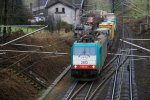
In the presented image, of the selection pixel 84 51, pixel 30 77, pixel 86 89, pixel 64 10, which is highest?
pixel 64 10

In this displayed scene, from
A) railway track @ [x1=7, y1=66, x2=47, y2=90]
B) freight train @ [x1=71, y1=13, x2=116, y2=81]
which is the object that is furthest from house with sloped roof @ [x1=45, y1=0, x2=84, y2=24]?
railway track @ [x1=7, y1=66, x2=47, y2=90]

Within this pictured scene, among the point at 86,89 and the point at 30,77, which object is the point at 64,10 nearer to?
the point at 86,89

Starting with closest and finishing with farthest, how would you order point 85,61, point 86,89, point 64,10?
point 86,89
point 85,61
point 64,10

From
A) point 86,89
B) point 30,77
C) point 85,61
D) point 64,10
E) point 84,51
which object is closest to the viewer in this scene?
point 30,77

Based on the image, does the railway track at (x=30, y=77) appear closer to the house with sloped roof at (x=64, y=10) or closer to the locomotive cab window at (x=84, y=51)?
the locomotive cab window at (x=84, y=51)

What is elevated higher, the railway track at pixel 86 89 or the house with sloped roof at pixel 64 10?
the house with sloped roof at pixel 64 10

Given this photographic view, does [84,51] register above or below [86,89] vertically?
above

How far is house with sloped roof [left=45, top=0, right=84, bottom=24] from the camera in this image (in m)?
66.7

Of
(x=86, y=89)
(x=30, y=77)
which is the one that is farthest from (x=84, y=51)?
(x=30, y=77)

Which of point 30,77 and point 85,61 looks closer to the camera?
point 30,77

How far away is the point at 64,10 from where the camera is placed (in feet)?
222

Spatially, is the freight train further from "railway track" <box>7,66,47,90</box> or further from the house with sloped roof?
the house with sloped roof

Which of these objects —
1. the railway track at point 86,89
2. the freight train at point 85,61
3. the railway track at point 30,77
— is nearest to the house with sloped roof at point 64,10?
the railway track at point 86,89

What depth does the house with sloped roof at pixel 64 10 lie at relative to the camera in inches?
2625
